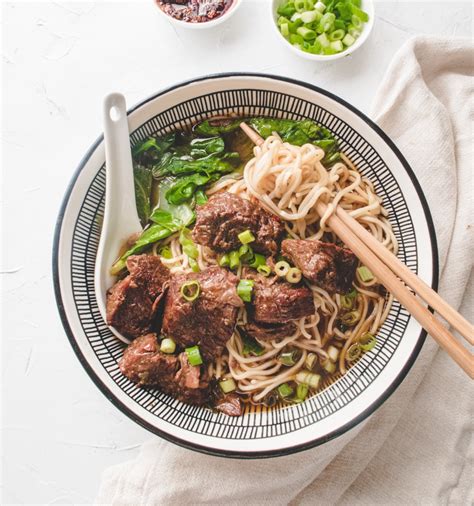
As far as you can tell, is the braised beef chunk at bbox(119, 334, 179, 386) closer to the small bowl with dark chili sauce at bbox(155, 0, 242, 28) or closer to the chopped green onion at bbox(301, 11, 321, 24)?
the small bowl with dark chili sauce at bbox(155, 0, 242, 28)

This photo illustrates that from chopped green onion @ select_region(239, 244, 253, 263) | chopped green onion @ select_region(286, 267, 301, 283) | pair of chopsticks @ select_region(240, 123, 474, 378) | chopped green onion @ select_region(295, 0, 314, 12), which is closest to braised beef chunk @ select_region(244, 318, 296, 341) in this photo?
chopped green onion @ select_region(286, 267, 301, 283)

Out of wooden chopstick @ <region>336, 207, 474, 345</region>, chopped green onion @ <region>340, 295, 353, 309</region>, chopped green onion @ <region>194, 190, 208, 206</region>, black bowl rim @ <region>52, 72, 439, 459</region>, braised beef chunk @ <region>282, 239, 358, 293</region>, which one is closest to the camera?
wooden chopstick @ <region>336, 207, 474, 345</region>

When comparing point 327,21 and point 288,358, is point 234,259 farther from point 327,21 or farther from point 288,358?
point 327,21

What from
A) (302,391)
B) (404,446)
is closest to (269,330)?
(302,391)

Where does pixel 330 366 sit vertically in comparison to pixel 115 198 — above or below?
below

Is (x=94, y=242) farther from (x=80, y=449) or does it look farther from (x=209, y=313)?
(x=80, y=449)

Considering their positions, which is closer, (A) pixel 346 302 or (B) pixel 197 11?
(A) pixel 346 302

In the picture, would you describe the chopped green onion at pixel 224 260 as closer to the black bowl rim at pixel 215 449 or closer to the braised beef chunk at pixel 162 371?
the braised beef chunk at pixel 162 371
